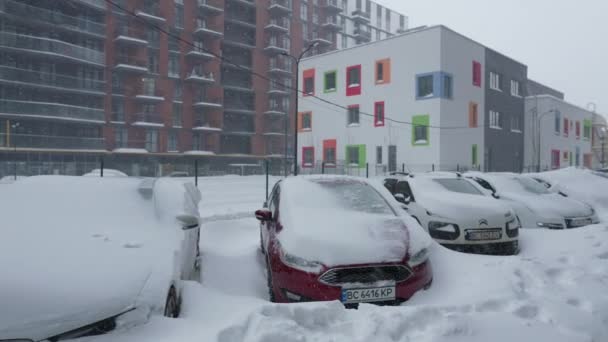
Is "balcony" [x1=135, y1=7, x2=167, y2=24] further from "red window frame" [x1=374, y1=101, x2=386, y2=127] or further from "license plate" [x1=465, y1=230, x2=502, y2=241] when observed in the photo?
"license plate" [x1=465, y1=230, x2=502, y2=241]

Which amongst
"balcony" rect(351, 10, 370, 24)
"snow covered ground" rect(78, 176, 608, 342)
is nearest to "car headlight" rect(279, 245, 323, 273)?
"snow covered ground" rect(78, 176, 608, 342)

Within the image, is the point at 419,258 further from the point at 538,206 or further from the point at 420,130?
the point at 420,130

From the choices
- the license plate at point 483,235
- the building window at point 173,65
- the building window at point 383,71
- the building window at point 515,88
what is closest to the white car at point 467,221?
the license plate at point 483,235

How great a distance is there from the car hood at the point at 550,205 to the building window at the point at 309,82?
91.3 feet

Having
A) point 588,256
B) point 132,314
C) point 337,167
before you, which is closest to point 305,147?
point 337,167

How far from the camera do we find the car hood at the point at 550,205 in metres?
8.35

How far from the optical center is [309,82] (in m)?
36.2

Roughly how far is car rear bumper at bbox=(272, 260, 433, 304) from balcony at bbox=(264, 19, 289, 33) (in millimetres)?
48627

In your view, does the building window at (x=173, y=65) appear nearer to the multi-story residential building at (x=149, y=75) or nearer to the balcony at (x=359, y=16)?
the multi-story residential building at (x=149, y=75)

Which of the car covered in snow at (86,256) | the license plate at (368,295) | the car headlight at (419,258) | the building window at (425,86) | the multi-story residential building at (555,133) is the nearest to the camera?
the car covered in snow at (86,256)

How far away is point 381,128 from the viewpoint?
30906 mm

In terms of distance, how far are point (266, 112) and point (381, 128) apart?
2108cm

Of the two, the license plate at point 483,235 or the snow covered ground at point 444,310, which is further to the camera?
the license plate at point 483,235

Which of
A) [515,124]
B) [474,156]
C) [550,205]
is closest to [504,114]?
[515,124]
